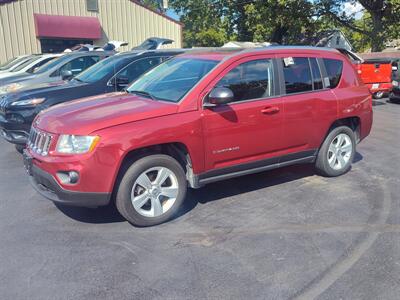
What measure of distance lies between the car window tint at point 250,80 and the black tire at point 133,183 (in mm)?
1042

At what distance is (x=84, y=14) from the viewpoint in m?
25.7

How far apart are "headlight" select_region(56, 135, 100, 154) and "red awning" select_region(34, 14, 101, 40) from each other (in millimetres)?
21869

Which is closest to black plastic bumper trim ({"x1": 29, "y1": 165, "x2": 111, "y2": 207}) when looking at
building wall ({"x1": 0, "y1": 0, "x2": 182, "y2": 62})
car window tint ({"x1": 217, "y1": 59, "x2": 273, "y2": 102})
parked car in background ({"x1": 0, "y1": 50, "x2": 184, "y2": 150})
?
car window tint ({"x1": 217, "y1": 59, "x2": 273, "y2": 102})

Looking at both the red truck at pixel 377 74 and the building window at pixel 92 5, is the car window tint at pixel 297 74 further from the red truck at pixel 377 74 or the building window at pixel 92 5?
the building window at pixel 92 5

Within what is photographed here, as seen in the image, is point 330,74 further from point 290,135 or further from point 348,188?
point 348,188

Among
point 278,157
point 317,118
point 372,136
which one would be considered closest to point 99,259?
point 278,157

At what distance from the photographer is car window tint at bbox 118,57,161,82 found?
763 centimetres

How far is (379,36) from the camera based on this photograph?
90.2ft

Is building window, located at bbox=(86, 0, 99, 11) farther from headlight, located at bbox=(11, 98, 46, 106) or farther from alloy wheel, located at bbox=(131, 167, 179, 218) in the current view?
alloy wheel, located at bbox=(131, 167, 179, 218)

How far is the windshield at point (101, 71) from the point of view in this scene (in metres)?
7.43

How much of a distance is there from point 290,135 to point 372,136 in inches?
171

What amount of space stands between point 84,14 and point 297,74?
76.1 feet

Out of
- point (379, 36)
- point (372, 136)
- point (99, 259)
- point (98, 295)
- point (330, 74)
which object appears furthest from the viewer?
point (379, 36)

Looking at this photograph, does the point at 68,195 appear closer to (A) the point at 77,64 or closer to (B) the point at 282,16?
(A) the point at 77,64
